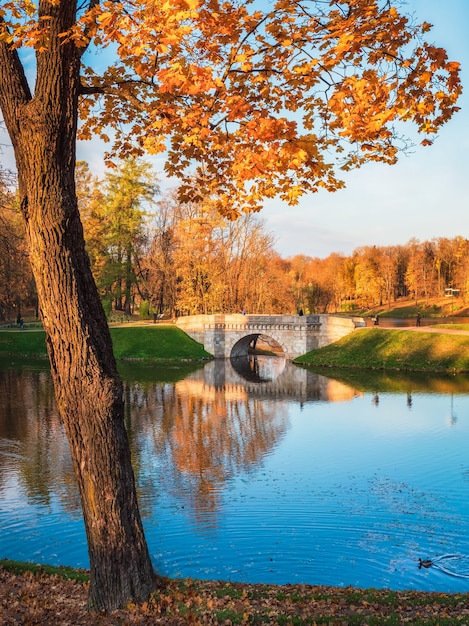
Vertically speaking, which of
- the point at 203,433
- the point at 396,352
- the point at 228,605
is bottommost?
the point at 203,433

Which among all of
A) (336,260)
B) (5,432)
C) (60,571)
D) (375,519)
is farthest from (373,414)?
(336,260)

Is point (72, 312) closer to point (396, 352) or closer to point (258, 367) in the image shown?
point (396, 352)

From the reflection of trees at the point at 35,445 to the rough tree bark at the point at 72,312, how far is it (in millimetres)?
6720

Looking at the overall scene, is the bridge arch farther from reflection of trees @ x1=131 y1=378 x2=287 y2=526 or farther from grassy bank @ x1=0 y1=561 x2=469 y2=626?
grassy bank @ x1=0 y1=561 x2=469 y2=626

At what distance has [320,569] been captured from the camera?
33.4 ft

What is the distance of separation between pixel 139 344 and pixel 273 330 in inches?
399

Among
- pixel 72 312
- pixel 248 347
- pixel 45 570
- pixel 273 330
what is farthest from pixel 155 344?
pixel 72 312

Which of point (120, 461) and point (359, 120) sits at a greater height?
point (359, 120)

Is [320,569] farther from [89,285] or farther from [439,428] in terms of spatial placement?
[439,428]

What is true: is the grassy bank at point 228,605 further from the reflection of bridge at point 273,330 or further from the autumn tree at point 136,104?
the reflection of bridge at point 273,330

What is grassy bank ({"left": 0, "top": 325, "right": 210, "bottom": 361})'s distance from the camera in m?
43.7

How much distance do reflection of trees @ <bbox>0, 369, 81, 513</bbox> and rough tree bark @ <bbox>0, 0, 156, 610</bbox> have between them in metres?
6.72

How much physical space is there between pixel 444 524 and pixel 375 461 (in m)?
4.61

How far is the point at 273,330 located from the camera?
1654 inches
